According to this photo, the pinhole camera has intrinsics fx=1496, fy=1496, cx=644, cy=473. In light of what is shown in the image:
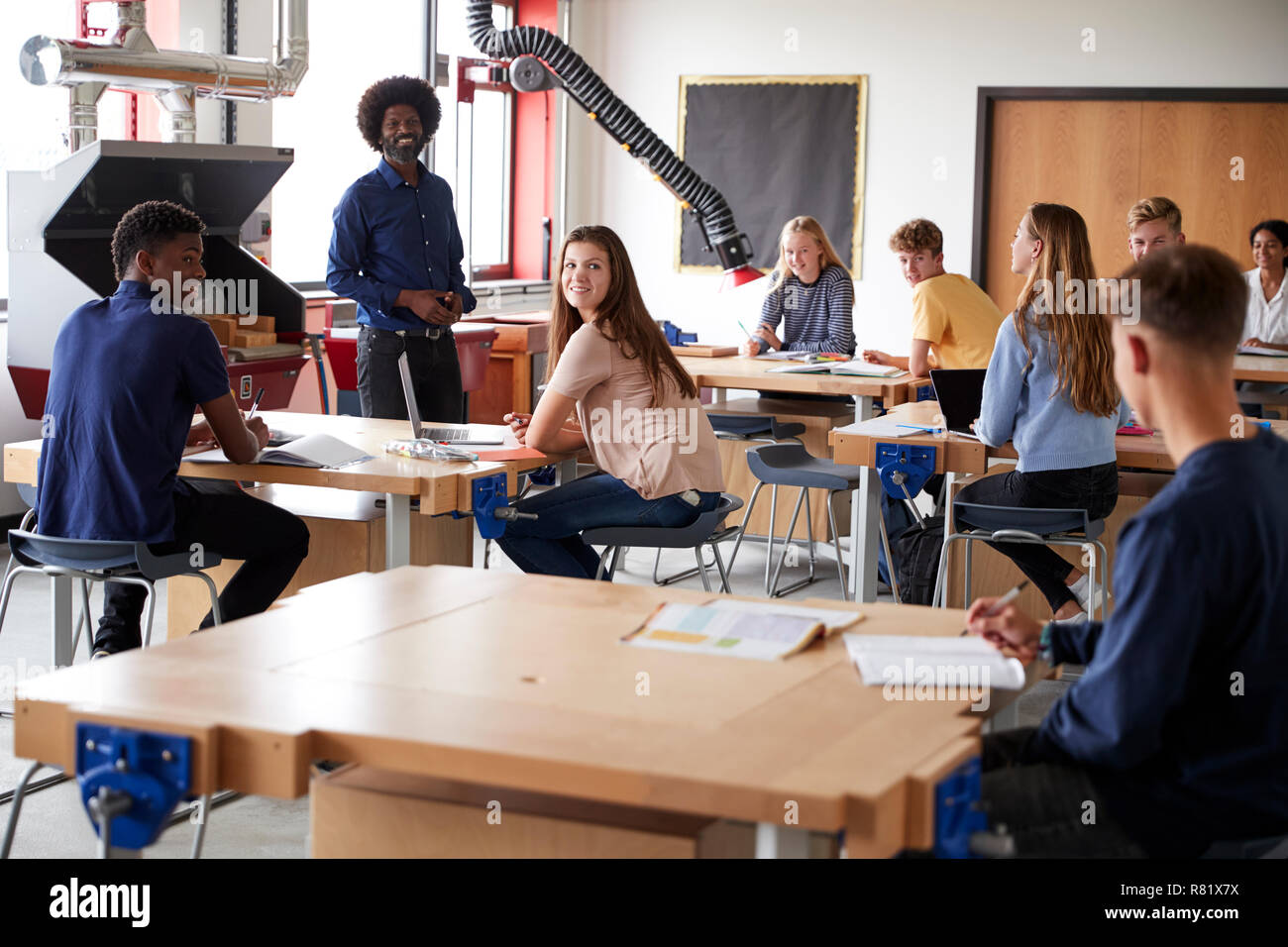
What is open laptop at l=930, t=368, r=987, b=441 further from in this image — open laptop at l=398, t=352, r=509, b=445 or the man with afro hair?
the man with afro hair

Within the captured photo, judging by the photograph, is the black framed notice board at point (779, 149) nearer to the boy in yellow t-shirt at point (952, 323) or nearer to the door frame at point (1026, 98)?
the door frame at point (1026, 98)

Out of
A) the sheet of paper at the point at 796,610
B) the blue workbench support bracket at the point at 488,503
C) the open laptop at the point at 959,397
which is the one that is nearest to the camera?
the sheet of paper at the point at 796,610

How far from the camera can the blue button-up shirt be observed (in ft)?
16.2

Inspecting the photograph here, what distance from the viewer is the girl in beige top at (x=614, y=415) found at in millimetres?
3717

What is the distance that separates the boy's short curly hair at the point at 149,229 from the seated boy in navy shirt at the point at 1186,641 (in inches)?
91.3

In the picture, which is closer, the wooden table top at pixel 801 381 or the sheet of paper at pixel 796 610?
the sheet of paper at pixel 796 610

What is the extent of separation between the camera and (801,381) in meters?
5.42

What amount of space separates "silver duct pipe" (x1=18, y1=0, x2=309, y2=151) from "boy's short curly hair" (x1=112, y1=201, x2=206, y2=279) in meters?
1.91

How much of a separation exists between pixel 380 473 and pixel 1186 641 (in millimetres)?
2172

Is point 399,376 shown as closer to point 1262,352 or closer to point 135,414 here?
point 135,414

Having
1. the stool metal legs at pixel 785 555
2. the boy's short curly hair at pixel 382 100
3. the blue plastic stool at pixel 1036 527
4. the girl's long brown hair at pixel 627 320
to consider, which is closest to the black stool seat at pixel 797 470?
the stool metal legs at pixel 785 555

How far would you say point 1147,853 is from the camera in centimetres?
171
